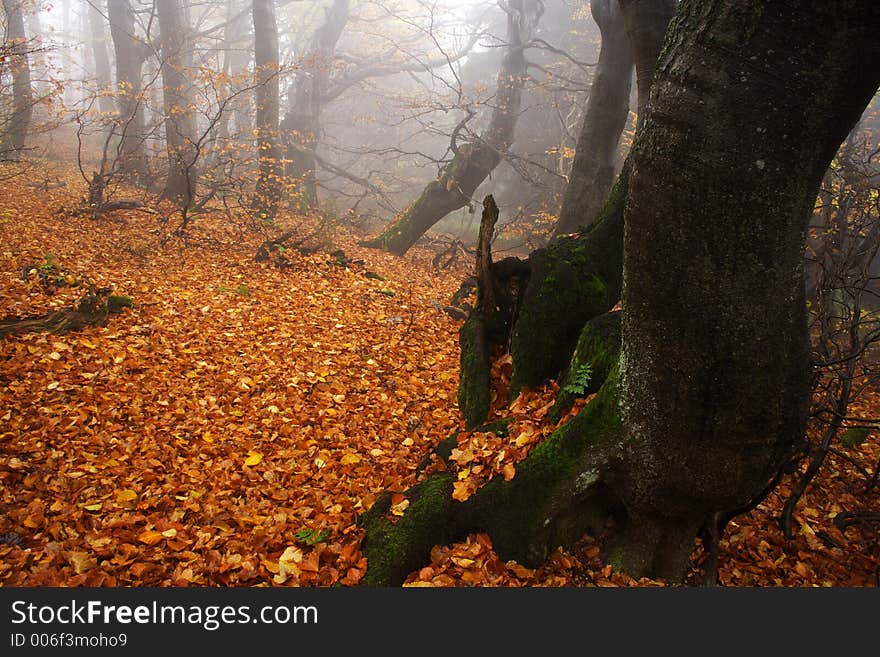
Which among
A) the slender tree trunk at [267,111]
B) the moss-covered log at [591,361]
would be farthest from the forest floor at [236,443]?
the slender tree trunk at [267,111]

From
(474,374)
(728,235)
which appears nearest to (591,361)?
(474,374)

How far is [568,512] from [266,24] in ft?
45.5

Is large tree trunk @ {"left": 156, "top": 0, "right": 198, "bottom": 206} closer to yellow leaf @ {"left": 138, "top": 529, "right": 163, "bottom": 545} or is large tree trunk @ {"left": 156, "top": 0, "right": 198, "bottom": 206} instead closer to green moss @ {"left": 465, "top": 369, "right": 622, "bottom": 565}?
yellow leaf @ {"left": 138, "top": 529, "right": 163, "bottom": 545}

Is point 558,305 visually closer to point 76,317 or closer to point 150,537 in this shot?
point 150,537

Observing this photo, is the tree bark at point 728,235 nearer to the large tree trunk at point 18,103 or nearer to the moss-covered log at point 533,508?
the moss-covered log at point 533,508

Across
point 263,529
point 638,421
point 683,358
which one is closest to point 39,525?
point 263,529

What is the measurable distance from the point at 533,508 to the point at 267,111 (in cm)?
1206

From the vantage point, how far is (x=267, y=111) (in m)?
11.9

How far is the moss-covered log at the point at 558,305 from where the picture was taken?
13.3 feet

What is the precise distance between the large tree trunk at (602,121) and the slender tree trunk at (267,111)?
22.2 ft

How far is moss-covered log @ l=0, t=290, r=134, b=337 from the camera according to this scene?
16.5 ft

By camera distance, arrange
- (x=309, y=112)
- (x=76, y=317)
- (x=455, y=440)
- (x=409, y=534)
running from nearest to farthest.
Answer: (x=409, y=534)
(x=455, y=440)
(x=76, y=317)
(x=309, y=112)

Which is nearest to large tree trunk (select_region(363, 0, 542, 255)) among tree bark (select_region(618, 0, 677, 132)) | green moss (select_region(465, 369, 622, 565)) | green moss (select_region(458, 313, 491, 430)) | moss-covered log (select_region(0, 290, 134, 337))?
tree bark (select_region(618, 0, 677, 132))

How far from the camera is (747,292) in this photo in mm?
2066
